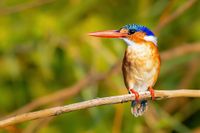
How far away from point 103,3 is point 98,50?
447 mm

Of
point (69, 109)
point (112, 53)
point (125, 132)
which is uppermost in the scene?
point (69, 109)

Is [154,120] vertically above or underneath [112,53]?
underneath

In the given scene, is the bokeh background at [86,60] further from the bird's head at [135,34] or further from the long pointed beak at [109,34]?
the long pointed beak at [109,34]

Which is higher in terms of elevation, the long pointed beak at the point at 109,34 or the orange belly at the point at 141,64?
the long pointed beak at the point at 109,34

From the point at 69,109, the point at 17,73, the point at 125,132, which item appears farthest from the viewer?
the point at 17,73

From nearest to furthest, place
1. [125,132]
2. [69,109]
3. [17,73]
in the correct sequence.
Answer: [69,109] → [125,132] → [17,73]

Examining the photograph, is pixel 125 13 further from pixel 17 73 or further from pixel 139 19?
pixel 17 73

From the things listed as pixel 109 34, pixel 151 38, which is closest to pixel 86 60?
pixel 151 38

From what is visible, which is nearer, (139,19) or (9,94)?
(139,19)

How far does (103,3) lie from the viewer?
503 centimetres

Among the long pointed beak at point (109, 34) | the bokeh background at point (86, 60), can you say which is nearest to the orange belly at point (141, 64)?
the long pointed beak at point (109, 34)

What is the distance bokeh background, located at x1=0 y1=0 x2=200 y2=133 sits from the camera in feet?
15.0

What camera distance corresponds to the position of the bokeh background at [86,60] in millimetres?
4562

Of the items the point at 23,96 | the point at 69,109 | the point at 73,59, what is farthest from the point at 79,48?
the point at 69,109
